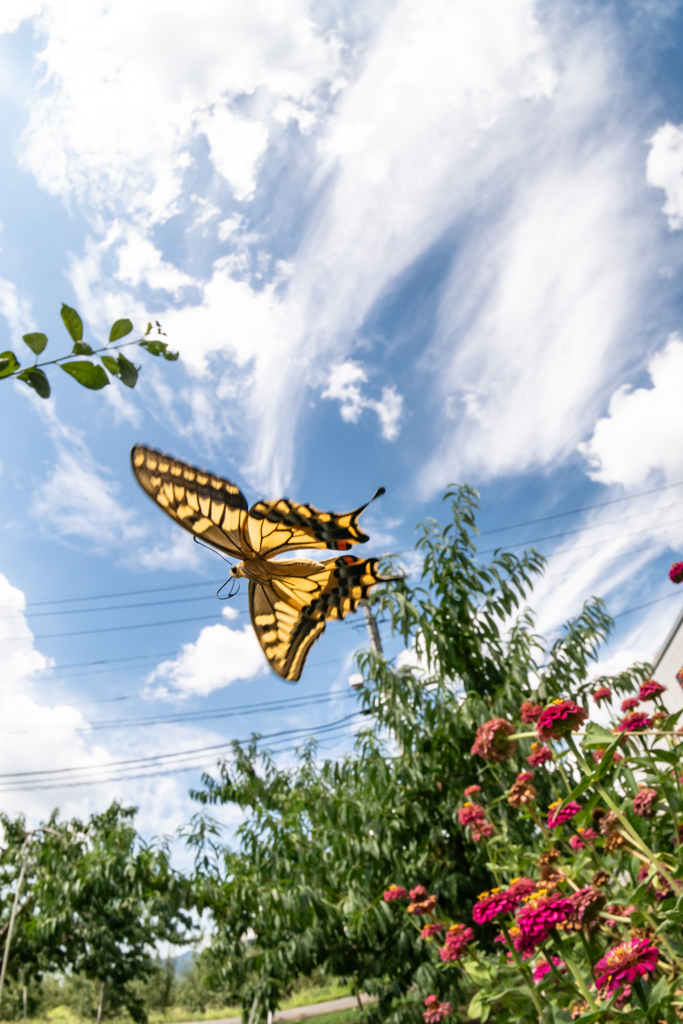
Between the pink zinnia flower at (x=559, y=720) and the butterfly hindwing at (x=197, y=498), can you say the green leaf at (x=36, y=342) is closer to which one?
the butterfly hindwing at (x=197, y=498)

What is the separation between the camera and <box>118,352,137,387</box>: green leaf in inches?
27.3

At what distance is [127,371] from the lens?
0.70m

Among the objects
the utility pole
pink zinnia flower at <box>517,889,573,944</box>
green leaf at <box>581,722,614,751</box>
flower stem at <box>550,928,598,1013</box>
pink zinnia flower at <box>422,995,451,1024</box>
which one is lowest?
pink zinnia flower at <box>422,995,451,1024</box>

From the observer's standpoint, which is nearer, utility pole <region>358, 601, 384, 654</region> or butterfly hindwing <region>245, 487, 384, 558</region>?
butterfly hindwing <region>245, 487, 384, 558</region>

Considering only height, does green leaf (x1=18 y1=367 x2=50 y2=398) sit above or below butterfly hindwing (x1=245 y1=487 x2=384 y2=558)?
above

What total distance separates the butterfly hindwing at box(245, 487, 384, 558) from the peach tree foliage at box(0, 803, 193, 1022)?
214 inches

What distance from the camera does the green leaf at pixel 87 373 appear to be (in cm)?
68

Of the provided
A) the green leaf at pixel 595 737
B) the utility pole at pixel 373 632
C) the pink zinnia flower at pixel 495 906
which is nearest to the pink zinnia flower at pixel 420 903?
the pink zinnia flower at pixel 495 906

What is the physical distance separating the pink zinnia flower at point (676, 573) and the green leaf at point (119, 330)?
2277mm

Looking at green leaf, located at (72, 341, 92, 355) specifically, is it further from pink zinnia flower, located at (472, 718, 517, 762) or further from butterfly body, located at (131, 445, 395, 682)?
pink zinnia flower, located at (472, 718, 517, 762)

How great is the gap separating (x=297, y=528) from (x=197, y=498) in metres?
0.16

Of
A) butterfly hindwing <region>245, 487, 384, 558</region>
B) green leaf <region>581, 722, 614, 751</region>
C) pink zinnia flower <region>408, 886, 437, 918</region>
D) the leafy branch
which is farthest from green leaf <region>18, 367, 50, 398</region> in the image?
pink zinnia flower <region>408, 886, 437, 918</region>

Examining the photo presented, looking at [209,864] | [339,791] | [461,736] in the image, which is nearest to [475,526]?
[461,736]

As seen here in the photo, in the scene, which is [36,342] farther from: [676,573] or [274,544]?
[676,573]
